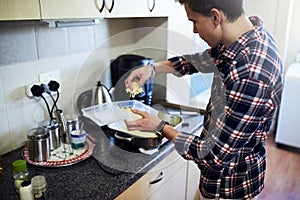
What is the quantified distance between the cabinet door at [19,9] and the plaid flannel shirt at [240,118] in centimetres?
65

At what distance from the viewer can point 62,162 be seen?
1.16 metres

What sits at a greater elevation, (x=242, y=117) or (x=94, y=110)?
(x=242, y=117)

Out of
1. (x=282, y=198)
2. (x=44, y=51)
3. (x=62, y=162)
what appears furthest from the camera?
(x=282, y=198)

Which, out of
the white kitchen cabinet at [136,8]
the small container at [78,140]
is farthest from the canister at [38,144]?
the white kitchen cabinet at [136,8]

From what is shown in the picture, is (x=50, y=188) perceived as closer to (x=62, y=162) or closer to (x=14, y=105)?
(x=62, y=162)

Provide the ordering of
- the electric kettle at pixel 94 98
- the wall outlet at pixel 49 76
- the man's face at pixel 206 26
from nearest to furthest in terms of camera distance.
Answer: the man's face at pixel 206 26 < the wall outlet at pixel 49 76 < the electric kettle at pixel 94 98

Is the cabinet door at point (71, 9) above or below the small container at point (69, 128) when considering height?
above

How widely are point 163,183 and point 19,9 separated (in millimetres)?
952

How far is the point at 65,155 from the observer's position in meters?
1.23

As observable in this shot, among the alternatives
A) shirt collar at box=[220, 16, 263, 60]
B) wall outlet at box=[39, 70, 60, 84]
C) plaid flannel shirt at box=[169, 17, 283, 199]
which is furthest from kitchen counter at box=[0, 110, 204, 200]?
shirt collar at box=[220, 16, 263, 60]

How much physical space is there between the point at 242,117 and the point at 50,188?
72 centimetres

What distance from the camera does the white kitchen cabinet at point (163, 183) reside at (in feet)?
3.67

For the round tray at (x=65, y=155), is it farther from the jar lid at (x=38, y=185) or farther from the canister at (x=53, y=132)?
the jar lid at (x=38, y=185)

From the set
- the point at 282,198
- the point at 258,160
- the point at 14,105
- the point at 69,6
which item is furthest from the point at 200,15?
the point at 282,198
